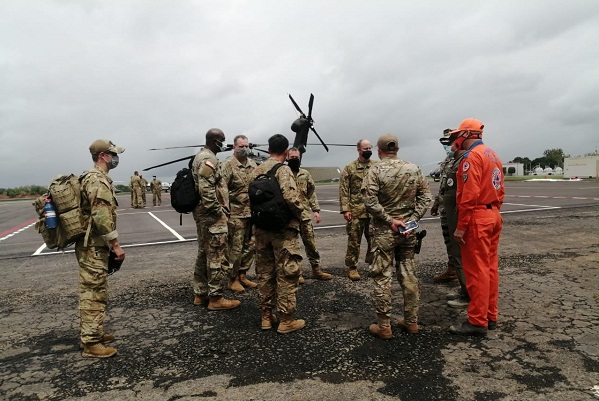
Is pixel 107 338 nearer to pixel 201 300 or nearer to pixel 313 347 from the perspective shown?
pixel 201 300

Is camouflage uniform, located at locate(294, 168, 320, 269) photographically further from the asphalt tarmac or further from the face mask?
the face mask

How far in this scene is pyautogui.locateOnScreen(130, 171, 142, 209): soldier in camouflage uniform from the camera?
76.0 feet

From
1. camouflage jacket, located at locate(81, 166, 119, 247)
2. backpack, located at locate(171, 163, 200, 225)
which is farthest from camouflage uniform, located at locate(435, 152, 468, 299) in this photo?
camouflage jacket, located at locate(81, 166, 119, 247)

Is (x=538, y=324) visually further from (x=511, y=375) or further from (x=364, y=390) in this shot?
(x=364, y=390)

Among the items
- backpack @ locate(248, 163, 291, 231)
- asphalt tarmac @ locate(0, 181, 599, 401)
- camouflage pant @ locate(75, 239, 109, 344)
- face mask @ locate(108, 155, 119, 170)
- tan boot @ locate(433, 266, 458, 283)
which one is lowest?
asphalt tarmac @ locate(0, 181, 599, 401)

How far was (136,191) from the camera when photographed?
2361 cm

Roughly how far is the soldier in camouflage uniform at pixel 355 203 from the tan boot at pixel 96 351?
3348mm

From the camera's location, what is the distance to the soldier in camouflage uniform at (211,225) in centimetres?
447

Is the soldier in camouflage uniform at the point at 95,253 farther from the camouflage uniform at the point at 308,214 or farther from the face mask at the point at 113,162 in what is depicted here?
the camouflage uniform at the point at 308,214

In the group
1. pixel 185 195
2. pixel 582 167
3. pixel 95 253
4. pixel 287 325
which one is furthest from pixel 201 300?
pixel 582 167

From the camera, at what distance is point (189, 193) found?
458 centimetres

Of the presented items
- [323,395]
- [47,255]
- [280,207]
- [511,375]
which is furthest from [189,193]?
[47,255]

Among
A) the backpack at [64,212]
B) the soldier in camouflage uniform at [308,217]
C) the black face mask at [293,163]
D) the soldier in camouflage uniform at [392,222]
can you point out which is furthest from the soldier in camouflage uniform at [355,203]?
the backpack at [64,212]

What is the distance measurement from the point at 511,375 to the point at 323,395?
1.46 m
